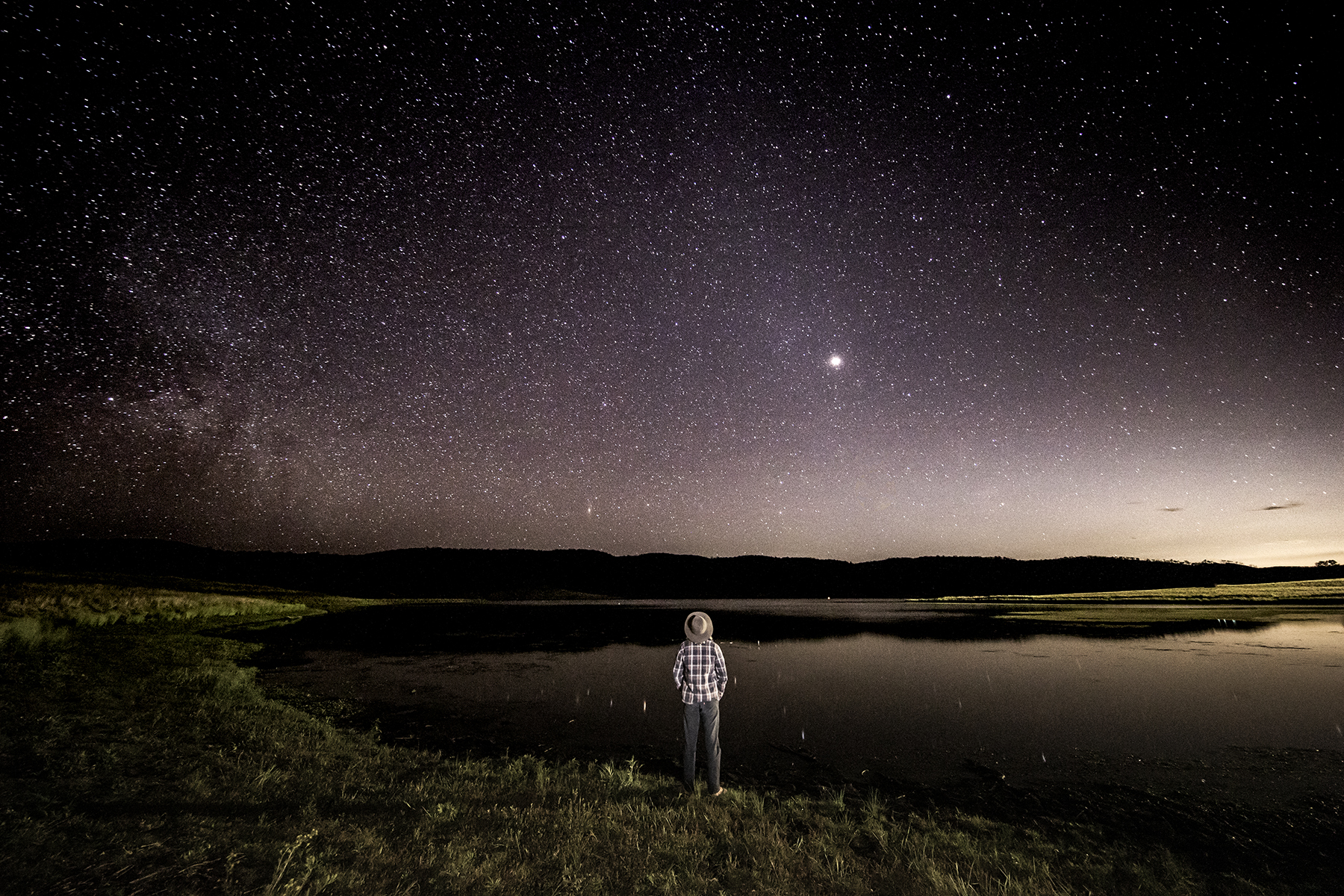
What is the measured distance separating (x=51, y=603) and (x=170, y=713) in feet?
90.0

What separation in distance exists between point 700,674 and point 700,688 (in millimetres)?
173

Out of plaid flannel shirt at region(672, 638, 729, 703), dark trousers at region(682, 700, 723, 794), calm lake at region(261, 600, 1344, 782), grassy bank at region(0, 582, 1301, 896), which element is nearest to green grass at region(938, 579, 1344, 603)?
calm lake at region(261, 600, 1344, 782)

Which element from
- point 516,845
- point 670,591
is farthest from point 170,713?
point 670,591

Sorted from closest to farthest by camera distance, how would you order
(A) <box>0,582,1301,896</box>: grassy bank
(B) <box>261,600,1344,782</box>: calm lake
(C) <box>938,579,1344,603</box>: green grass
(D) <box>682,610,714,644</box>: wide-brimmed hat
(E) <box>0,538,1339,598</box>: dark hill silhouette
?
(A) <box>0,582,1301,896</box>: grassy bank
(D) <box>682,610,714,644</box>: wide-brimmed hat
(B) <box>261,600,1344,782</box>: calm lake
(C) <box>938,579,1344,603</box>: green grass
(E) <box>0,538,1339,598</box>: dark hill silhouette

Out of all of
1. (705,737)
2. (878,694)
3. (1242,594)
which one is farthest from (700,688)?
(1242,594)

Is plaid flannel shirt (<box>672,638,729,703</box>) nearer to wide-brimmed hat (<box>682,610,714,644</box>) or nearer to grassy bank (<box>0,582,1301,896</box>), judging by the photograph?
wide-brimmed hat (<box>682,610,714,644</box>)

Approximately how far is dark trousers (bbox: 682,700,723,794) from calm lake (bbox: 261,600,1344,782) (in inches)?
Answer: 115

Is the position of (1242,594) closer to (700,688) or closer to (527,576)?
(700,688)

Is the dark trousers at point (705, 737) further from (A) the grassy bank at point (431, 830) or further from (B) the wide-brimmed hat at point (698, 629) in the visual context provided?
(B) the wide-brimmed hat at point (698, 629)

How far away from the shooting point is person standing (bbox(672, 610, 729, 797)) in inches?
297

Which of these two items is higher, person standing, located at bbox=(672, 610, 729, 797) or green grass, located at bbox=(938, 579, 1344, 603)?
person standing, located at bbox=(672, 610, 729, 797)

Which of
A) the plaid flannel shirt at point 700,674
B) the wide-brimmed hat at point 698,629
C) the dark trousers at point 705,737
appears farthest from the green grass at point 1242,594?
the wide-brimmed hat at point 698,629

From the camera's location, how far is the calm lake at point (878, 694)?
11.3 m

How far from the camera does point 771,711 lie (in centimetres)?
1451
